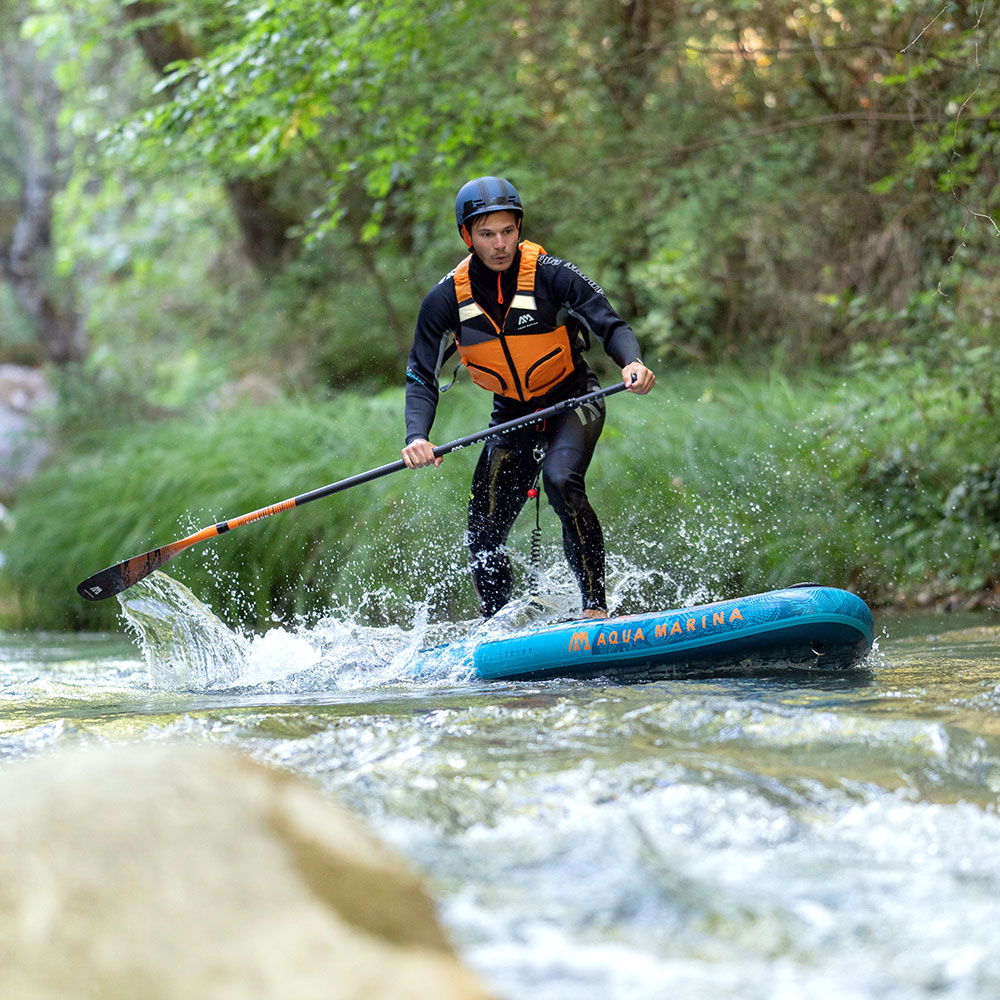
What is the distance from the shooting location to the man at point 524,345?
13.3 ft

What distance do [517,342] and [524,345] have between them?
0.03 m

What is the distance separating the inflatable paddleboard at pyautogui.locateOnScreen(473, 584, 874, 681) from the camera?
363 centimetres

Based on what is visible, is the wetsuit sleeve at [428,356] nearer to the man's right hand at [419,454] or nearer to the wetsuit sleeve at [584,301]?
the man's right hand at [419,454]

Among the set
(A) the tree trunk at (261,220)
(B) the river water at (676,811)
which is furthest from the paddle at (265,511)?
(A) the tree trunk at (261,220)

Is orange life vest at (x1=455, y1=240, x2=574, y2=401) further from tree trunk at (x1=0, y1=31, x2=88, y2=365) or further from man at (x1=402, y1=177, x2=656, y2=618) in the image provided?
tree trunk at (x1=0, y1=31, x2=88, y2=365)

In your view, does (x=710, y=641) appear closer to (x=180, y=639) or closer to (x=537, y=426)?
(x=537, y=426)

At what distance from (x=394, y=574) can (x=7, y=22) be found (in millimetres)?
12299

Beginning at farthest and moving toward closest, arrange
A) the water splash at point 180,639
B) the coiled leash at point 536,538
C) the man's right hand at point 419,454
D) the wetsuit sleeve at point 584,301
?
the water splash at point 180,639 < the coiled leash at point 536,538 < the wetsuit sleeve at point 584,301 < the man's right hand at point 419,454

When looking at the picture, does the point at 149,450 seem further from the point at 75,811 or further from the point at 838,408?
the point at 75,811

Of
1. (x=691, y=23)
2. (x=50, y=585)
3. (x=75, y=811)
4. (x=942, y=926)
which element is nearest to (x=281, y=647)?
(x=75, y=811)

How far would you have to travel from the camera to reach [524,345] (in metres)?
4.20

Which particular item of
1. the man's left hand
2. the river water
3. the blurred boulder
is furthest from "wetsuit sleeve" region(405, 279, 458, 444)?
the blurred boulder

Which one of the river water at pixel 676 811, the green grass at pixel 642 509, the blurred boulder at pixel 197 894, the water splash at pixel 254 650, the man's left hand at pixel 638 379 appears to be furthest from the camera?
the green grass at pixel 642 509

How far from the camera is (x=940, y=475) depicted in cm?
620
